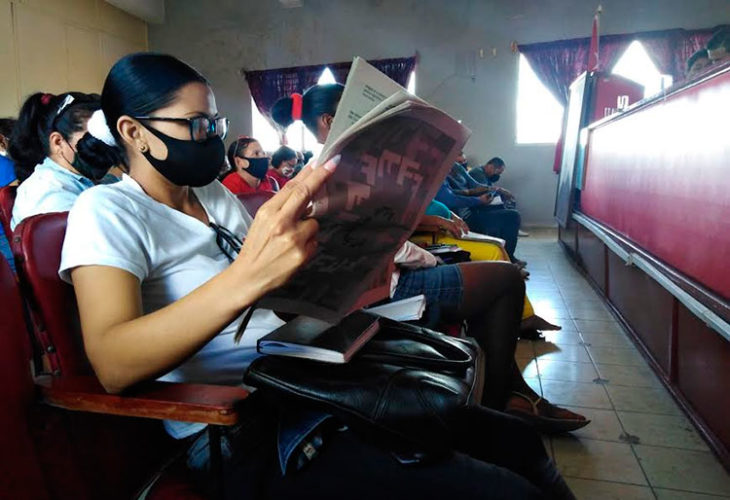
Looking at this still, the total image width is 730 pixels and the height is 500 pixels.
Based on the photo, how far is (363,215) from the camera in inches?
27.2

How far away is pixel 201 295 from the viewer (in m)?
0.66

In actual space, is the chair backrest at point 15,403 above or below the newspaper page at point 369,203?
below

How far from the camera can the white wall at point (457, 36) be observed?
679 cm

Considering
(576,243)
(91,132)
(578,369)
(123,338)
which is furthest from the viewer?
(576,243)

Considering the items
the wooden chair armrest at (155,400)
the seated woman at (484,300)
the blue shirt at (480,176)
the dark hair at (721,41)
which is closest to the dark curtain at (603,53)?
the blue shirt at (480,176)

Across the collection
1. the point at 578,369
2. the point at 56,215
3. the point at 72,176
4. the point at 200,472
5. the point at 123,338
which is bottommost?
the point at 578,369

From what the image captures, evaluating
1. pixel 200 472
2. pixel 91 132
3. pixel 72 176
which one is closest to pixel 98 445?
pixel 200 472

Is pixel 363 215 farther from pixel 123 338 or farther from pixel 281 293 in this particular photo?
pixel 123 338

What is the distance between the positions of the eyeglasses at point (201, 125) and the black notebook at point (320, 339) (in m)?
0.38

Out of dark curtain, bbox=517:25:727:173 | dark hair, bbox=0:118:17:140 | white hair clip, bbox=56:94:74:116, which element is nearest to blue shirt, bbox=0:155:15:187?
dark hair, bbox=0:118:17:140

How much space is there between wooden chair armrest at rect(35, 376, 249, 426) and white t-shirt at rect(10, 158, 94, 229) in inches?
45.2

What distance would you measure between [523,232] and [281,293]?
6.48 metres

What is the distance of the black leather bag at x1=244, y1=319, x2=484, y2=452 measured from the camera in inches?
25.6

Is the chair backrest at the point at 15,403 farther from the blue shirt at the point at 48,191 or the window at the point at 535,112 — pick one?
the window at the point at 535,112
